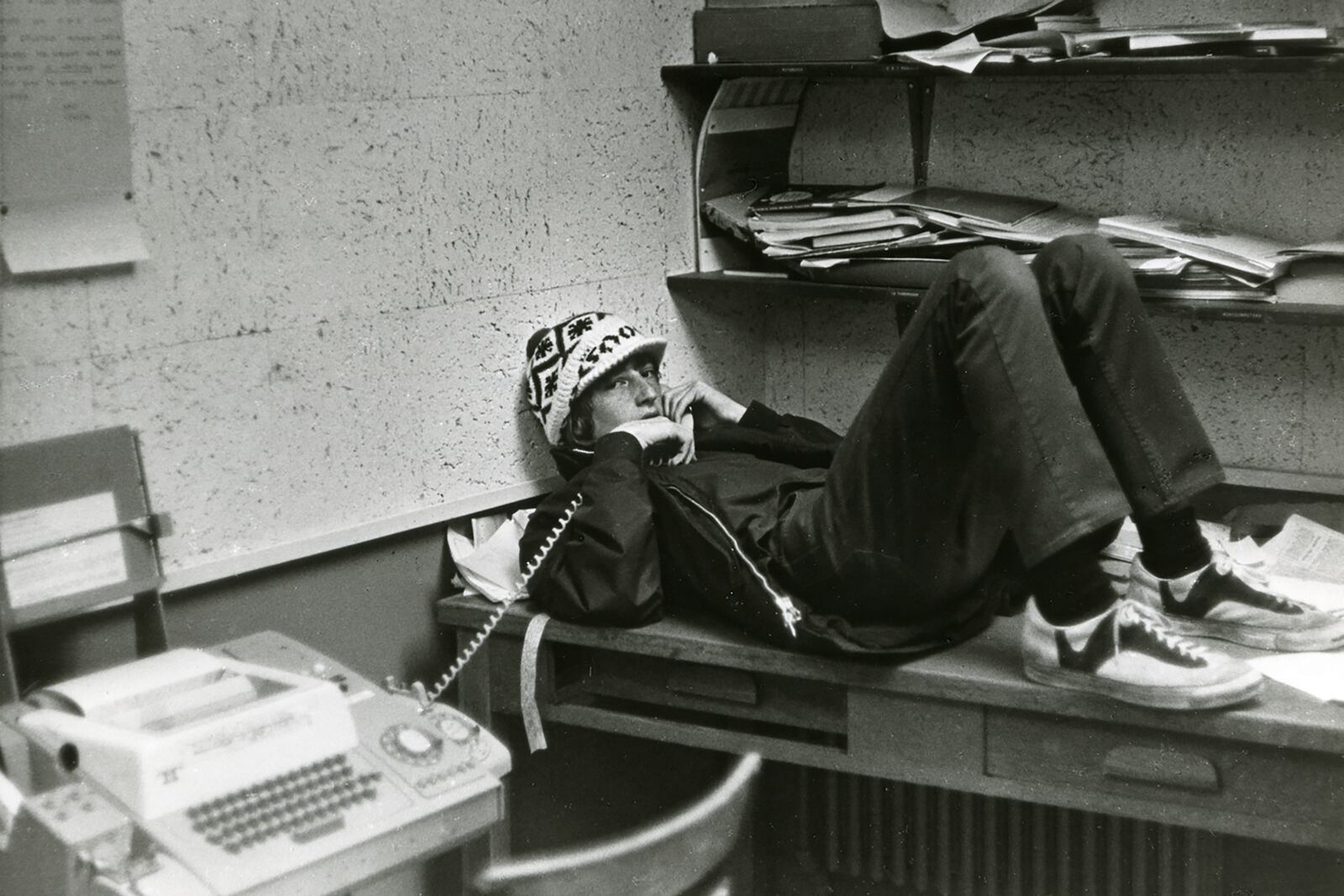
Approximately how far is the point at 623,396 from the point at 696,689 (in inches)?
21.7

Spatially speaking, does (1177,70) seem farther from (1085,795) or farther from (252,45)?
(252,45)

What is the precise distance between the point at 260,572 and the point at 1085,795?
3.93 ft

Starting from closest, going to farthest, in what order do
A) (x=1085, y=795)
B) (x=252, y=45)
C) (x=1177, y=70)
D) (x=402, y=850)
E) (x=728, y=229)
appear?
(x=402, y=850) < (x=1085, y=795) < (x=252, y=45) < (x=1177, y=70) < (x=728, y=229)

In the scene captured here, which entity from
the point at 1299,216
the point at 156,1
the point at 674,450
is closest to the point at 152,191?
the point at 156,1

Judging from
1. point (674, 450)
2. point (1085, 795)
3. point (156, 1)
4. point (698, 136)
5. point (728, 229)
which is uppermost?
point (156, 1)

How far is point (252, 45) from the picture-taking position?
1.97 metres

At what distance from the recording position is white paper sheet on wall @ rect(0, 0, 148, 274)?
166 centimetres

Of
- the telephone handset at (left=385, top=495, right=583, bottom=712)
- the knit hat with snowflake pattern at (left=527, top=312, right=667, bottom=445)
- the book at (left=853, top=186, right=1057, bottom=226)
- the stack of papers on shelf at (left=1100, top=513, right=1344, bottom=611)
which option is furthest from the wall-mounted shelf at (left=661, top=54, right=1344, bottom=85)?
the telephone handset at (left=385, top=495, right=583, bottom=712)

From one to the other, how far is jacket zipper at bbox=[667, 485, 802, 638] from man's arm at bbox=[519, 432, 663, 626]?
0.22 feet

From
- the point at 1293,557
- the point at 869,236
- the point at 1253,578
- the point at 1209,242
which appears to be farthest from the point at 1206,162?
the point at 1253,578

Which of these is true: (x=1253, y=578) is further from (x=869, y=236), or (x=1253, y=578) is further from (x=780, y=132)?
(x=780, y=132)

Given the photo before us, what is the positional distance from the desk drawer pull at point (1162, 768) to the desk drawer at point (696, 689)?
0.39 m

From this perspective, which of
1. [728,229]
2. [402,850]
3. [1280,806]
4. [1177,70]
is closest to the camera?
[402,850]

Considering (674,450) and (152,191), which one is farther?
(674,450)
